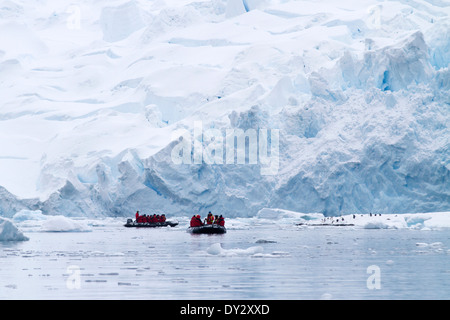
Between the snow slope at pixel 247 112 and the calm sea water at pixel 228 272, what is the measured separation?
51.8ft

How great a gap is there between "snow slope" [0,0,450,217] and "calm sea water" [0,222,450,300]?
51.8ft

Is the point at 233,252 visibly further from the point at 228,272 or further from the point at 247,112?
the point at 247,112

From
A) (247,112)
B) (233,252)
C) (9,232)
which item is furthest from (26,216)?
(233,252)

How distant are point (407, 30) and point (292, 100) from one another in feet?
55.6

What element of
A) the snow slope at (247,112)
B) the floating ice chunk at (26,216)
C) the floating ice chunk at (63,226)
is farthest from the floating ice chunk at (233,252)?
the floating ice chunk at (26,216)

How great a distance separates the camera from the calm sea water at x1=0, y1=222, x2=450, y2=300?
9281 mm

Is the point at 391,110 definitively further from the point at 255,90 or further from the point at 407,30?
the point at 407,30

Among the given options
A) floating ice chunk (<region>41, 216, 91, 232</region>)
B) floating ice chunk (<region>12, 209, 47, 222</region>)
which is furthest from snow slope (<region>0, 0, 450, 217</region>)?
floating ice chunk (<region>41, 216, 91, 232</region>)

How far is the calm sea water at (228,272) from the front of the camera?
928 centimetres

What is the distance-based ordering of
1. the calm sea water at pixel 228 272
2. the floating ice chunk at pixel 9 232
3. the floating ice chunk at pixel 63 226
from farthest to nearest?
the floating ice chunk at pixel 63 226, the floating ice chunk at pixel 9 232, the calm sea water at pixel 228 272

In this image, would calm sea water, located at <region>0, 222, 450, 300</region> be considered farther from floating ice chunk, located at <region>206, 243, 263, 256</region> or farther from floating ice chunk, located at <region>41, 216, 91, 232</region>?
floating ice chunk, located at <region>41, 216, 91, 232</region>

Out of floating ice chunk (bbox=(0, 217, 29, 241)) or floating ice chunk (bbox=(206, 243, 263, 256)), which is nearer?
floating ice chunk (bbox=(206, 243, 263, 256))

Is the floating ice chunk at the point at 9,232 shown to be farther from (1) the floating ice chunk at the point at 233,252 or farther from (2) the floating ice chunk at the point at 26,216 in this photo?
(2) the floating ice chunk at the point at 26,216

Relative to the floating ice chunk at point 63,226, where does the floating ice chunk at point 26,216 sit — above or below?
above
